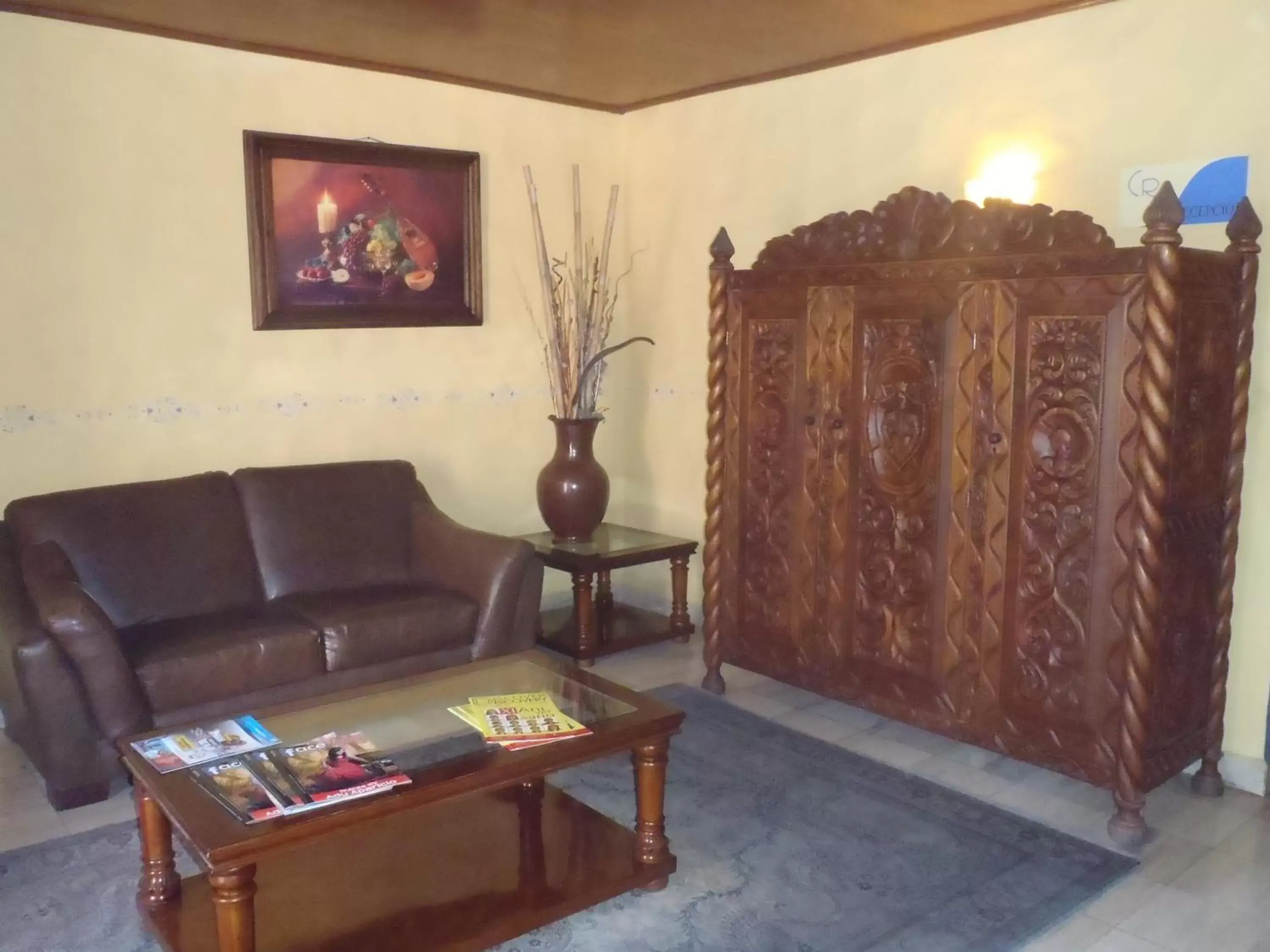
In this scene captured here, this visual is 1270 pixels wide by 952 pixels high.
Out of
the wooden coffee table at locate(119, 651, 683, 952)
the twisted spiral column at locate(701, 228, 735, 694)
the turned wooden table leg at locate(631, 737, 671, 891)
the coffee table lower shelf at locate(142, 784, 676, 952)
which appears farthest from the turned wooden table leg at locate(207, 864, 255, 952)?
the twisted spiral column at locate(701, 228, 735, 694)

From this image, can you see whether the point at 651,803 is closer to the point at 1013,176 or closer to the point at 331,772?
the point at 331,772

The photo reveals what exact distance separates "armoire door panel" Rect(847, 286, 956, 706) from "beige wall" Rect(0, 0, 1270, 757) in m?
0.69

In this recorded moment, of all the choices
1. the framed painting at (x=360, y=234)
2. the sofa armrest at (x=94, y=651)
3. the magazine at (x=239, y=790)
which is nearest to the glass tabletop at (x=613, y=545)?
the framed painting at (x=360, y=234)

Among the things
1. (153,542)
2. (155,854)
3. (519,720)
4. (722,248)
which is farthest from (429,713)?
(722,248)

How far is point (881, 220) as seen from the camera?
10.5 feet

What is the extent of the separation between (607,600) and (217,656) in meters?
1.90

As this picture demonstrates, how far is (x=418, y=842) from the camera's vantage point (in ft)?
7.98

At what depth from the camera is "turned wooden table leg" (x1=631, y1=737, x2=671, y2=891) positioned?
7.82ft

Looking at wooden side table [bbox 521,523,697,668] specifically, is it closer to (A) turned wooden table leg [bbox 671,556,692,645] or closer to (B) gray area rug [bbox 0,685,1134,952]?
(A) turned wooden table leg [bbox 671,556,692,645]

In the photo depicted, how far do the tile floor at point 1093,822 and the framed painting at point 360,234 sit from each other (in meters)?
1.74

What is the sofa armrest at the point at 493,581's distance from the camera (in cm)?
355

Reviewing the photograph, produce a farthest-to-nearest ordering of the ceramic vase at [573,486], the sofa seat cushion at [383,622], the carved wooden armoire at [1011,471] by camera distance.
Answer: the ceramic vase at [573,486] → the sofa seat cushion at [383,622] → the carved wooden armoire at [1011,471]

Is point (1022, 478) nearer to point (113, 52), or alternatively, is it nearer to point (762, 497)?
point (762, 497)

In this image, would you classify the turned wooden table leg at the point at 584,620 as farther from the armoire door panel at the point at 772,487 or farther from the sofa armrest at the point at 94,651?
the sofa armrest at the point at 94,651
